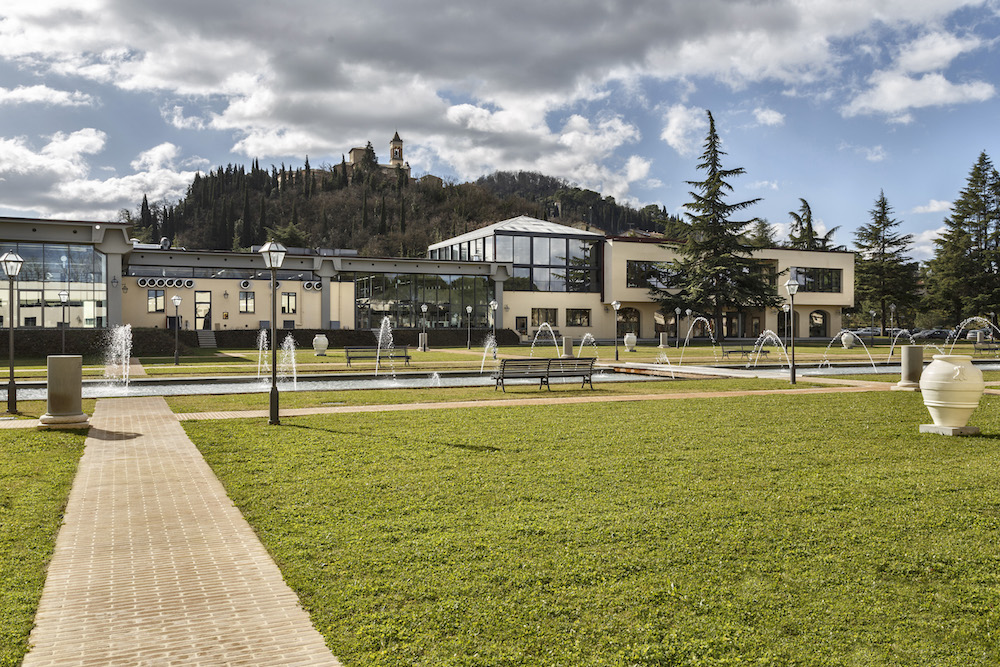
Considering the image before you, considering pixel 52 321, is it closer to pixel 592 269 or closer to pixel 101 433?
pixel 101 433

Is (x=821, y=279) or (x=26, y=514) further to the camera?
(x=821, y=279)

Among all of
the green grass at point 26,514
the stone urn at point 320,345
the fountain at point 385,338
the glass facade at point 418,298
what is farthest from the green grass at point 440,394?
the glass facade at point 418,298

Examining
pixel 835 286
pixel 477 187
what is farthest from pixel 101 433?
pixel 477 187

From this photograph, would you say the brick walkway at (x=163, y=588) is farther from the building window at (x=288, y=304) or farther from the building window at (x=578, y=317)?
the building window at (x=578, y=317)

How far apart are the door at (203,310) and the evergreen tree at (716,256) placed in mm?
37385

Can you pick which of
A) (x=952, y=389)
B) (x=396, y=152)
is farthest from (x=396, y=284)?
(x=396, y=152)

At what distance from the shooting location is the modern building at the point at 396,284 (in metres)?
42.7

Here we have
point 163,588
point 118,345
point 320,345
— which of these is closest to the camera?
point 163,588

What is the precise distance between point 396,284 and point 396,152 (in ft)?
453

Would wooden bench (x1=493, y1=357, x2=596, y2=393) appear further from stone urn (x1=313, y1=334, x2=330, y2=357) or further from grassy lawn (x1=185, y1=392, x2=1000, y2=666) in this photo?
stone urn (x1=313, y1=334, x2=330, y2=357)

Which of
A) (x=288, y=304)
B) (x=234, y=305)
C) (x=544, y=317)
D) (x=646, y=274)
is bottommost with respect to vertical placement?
(x=544, y=317)

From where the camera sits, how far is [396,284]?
189 feet

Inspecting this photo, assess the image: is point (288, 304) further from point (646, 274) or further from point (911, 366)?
point (911, 366)

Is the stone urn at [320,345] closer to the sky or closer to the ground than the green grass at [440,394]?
closer to the sky
